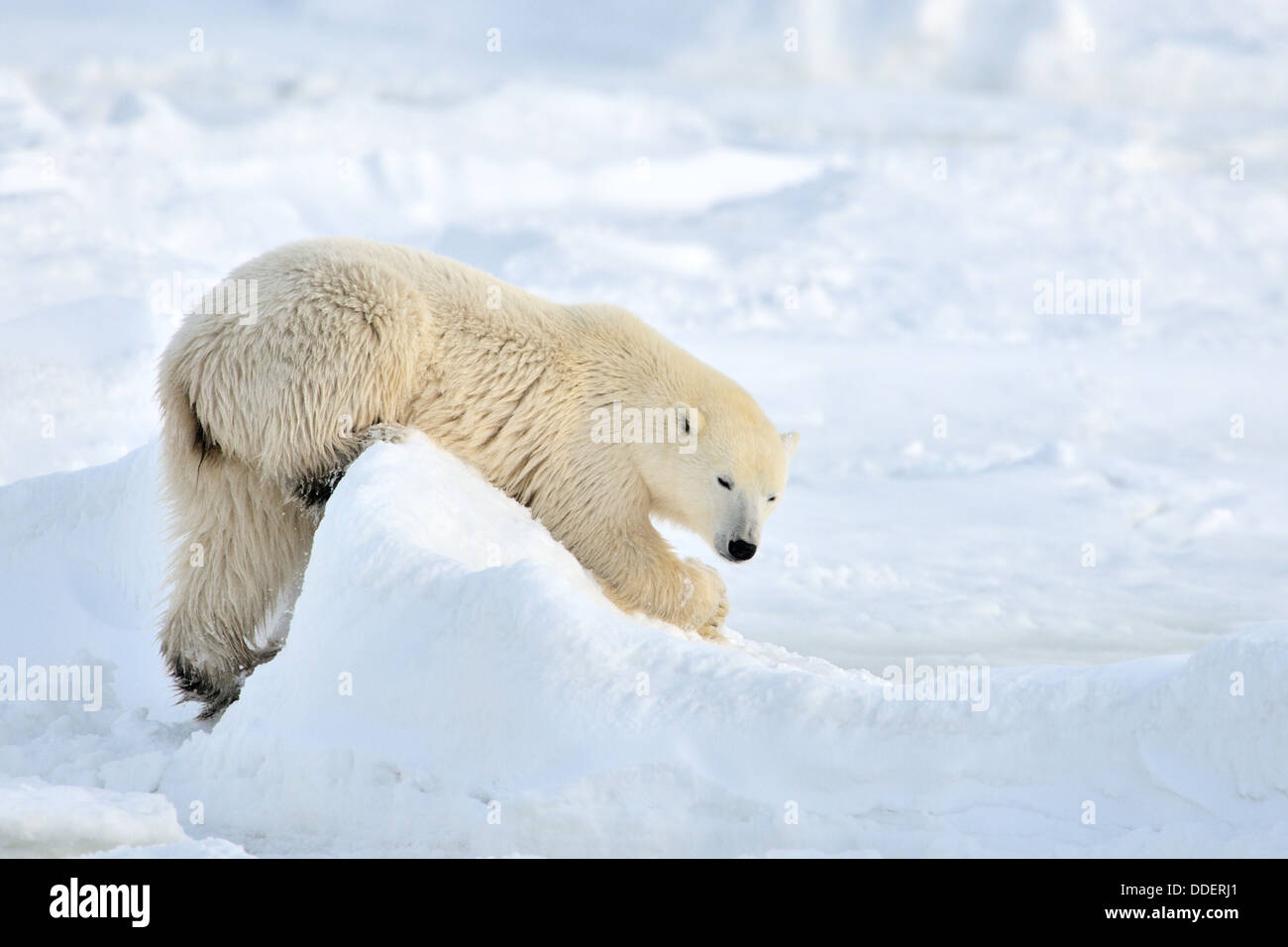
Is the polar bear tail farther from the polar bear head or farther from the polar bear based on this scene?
the polar bear head

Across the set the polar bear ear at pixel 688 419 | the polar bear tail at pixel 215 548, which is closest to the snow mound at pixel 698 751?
the polar bear tail at pixel 215 548

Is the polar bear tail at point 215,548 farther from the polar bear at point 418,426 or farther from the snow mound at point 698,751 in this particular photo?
the snow mound at point 698,751

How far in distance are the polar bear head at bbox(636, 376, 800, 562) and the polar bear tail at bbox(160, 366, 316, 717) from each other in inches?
64.3

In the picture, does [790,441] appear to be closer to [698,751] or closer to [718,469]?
[718,469]

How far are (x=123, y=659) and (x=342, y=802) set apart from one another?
3349 millimetres

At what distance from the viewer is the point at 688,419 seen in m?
5.71

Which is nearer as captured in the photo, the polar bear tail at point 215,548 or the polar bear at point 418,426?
the polar bear at point 418,426

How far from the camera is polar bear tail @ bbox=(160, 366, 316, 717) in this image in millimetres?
5172

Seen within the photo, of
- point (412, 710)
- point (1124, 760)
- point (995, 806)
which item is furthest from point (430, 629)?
point (1124, 760)

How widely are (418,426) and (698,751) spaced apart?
2.52m

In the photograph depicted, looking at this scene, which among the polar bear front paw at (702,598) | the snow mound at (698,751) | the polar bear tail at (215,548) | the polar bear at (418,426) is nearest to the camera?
the snow mound at (698,751)

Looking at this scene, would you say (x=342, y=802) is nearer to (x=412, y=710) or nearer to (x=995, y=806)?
(x=412, y=710)

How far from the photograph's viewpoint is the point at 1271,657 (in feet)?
10.7

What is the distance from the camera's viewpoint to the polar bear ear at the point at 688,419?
5.70 m
